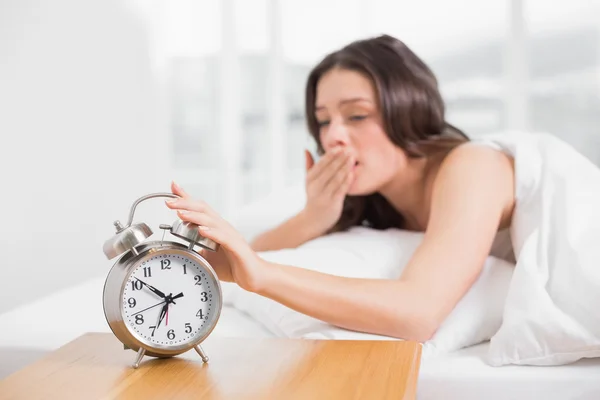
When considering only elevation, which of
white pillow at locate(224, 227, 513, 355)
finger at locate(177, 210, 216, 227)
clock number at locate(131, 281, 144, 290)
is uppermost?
finger at locate(177, 210, 216, 227)

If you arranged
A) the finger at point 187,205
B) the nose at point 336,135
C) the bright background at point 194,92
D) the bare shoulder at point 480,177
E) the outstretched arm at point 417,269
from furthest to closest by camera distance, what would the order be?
A: the bright background at point 194,92
the nose at point 336,135
the bare shoulder at point 480,177
the outstretched arm at point 417,269
the finger at point 187,205

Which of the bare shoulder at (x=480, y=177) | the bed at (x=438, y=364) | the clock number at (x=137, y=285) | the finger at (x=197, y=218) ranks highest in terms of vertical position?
the finger at (x=197, y=218)

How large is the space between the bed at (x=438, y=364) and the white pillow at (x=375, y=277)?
0.10 feet

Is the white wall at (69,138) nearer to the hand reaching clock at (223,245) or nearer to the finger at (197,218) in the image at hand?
the hand reaching clock at (223,245)

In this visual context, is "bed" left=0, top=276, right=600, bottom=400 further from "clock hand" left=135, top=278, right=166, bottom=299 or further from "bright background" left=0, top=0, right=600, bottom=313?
"bright background" left=0, top=0, right=600, bottom=313

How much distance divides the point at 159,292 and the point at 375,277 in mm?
646

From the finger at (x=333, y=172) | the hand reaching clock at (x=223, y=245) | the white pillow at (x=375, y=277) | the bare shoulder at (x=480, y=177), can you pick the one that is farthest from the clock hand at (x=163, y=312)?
the finger at (x=333, y=172)

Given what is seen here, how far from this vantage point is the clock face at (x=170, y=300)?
1217 millimetres

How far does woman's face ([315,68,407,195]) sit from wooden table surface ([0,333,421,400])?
2.40 feet

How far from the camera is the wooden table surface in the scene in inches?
42.7

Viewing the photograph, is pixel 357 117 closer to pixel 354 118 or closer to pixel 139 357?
pixel 354 118

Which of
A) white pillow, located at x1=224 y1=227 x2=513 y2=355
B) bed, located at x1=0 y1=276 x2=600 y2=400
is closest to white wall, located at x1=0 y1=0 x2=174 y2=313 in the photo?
bed, located at x1=0 y1=276 x2=600 y2=400

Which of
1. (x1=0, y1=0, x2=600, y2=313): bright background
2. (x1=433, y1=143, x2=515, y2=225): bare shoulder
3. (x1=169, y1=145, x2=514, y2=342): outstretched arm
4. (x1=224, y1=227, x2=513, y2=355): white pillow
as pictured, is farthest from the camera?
(x1=0, y1=0, x2=600, y2=313): bright background

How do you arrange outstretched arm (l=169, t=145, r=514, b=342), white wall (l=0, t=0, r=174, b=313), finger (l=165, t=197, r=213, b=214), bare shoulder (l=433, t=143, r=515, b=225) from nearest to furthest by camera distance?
1. finger (l=165, t=197, r=213, b=214)
2. outstretched arm (l=169, t=145, r=514, b=342)
3. bare shoulder (l=433, t=143, r=515, b=225)
4. white wall (l=0, t=0, r=174, b=313)
